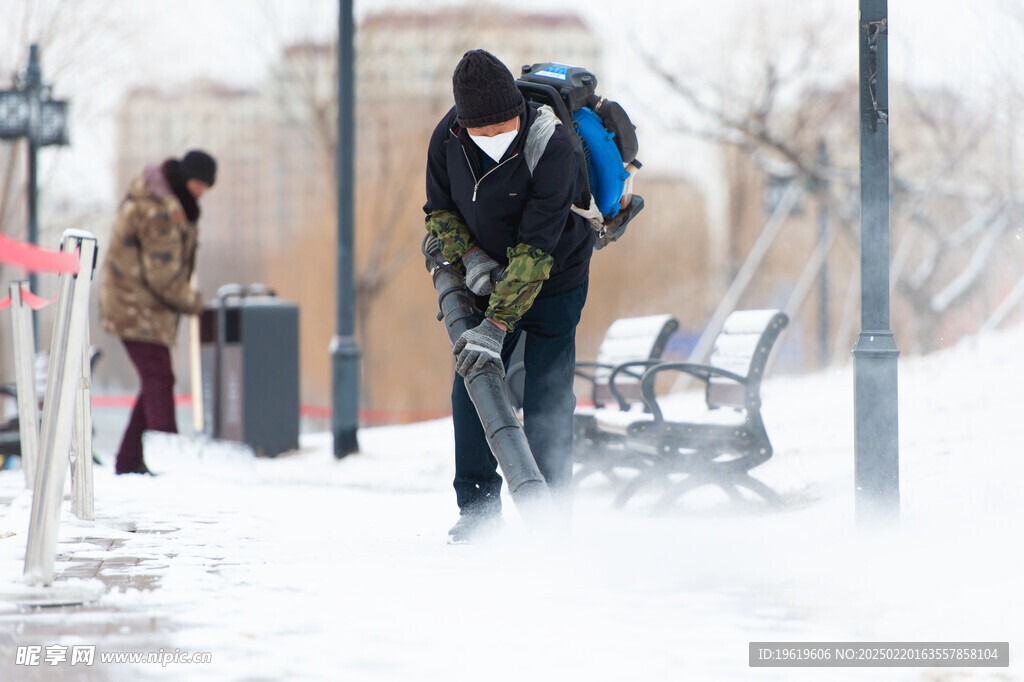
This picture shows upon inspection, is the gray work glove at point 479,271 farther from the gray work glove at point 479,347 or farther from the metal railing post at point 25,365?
the metal railing post at point 25,365

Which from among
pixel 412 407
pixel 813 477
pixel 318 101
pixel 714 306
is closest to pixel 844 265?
pixel 714 306

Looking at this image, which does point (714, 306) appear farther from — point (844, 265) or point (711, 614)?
point (711, 614)

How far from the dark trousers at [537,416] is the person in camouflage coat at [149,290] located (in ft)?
9.63

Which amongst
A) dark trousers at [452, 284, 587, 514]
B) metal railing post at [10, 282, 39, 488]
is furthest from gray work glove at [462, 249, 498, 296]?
metal railing post at [10, 282, 39, 488]

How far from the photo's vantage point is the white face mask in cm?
356

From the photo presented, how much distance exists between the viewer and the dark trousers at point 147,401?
6.20 metres

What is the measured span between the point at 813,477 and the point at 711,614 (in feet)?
9.74

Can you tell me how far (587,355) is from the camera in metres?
18.8

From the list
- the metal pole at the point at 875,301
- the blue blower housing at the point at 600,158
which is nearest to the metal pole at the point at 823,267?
the metal pole at the point at 875,301

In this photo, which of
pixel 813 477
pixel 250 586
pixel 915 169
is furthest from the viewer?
pixel 915 169

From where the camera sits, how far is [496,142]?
140 inches

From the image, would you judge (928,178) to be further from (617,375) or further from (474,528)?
(474,528)

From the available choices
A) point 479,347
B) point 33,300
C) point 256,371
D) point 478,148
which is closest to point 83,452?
point 33,300

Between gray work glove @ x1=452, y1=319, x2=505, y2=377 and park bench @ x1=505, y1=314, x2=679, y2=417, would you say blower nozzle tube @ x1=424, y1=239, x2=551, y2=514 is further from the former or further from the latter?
park bench @ x1=505, y1=314, x2=679, y2=417
